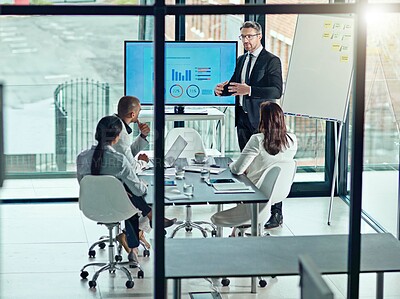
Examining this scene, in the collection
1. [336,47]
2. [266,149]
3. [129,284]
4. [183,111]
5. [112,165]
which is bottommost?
[129,284]

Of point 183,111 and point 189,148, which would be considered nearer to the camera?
point 189,148

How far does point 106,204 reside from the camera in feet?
20.6

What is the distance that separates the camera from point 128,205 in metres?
6.35

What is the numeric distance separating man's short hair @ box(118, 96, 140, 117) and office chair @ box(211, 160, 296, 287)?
100 centimetres

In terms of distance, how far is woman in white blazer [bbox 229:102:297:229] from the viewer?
666 cm

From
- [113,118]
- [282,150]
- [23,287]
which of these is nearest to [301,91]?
[282,150]

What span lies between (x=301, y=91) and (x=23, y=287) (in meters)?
2.98

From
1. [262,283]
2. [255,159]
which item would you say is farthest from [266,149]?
[262,283]

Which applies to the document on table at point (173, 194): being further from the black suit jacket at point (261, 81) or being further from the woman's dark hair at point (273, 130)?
the black suit jacket at point (261, 81)

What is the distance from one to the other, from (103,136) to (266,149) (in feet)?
3.62

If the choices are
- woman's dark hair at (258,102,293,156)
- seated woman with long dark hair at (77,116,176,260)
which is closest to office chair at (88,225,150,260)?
seated woman with long dark hair at (77,116,176,260)

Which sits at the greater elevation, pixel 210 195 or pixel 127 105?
pixel 127 105

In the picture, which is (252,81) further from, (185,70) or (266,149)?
(266,149)

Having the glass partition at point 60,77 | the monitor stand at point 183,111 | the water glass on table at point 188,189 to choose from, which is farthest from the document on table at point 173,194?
the monitor stand at point 183,111
